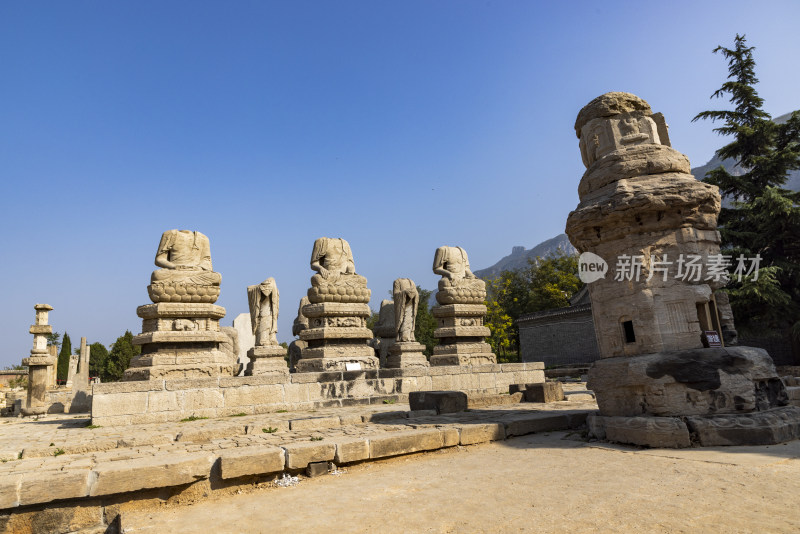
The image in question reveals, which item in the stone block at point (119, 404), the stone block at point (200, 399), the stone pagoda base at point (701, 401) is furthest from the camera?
the stone block at point (200, 399)

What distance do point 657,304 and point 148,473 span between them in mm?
5296

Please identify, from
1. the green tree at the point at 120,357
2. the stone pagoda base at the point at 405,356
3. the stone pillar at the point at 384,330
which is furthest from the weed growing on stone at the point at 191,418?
the green tree at the point at 120,357

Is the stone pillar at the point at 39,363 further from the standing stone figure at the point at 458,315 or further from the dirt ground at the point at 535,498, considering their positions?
the dirt ground at the point at 535,498

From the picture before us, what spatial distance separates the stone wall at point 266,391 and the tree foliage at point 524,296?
44.9 ft

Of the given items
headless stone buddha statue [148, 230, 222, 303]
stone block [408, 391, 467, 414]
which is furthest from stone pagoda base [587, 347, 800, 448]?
headless stone buddha statue [148, 230, 222, 303]

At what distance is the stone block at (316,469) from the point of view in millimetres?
4262

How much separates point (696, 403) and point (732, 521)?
7.93ft

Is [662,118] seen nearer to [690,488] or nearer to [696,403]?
[696,403]

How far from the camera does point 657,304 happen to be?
528cm

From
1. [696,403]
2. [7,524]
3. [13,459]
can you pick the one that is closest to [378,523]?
[7,524]

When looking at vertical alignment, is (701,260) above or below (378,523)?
above

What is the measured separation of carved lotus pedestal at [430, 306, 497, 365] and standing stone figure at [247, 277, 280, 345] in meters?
4.26

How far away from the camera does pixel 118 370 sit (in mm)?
31031

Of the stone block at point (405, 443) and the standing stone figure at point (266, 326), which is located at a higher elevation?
the standing stone figure at point (266, 326)
